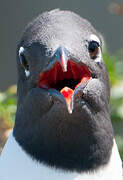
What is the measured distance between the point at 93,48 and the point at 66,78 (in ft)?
0.60

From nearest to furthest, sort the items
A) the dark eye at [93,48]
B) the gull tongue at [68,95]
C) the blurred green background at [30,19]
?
the gull tongue at [68,95] < the dark eye at [93,48] < the blurred green background at [30,19]

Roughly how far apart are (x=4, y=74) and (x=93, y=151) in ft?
14.4

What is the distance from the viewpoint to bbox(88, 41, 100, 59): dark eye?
146cm

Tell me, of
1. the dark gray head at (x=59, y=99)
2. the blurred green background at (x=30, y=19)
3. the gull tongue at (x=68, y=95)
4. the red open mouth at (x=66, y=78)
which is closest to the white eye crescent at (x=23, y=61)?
the dark gray head at (x=59, y=99)

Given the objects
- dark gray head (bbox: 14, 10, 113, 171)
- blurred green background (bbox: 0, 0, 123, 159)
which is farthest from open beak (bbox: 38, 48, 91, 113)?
blurred green background (bbox: 0, 0, 123, 159)

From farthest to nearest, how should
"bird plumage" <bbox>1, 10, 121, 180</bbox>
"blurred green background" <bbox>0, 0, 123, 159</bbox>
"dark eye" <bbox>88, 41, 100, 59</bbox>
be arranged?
"blurred green background" <bbox>0, 0, 123, 159</bbox> < "dark eye" <bbox>88, 41, 100, 59</bbox> < "bird plumage" <bbox>1, 10, 121, 180</bbox>

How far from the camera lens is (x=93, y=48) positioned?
147cm

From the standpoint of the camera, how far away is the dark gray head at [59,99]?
1.34 meters

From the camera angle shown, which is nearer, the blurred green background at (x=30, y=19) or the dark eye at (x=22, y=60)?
the dark eye at (x=22, y=60)

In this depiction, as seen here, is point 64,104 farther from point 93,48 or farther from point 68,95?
point 93,48

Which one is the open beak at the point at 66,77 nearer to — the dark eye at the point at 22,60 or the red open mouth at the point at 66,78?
the red open mouth at the point at 66,78

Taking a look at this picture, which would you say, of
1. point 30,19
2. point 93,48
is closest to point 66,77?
point 93,48

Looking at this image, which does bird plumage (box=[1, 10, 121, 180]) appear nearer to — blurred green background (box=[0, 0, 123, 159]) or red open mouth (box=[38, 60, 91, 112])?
red open mouth (box=[38, 60, 91, 112])

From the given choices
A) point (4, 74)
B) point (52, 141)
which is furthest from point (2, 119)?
point (4, 74)
